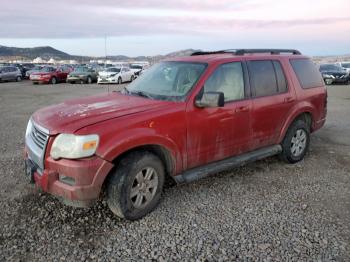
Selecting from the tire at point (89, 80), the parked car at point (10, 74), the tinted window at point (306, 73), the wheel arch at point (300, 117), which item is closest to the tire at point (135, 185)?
the wheel arch at point (300, 117)

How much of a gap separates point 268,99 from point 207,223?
2.21 m

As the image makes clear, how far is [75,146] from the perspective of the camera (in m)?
3.45

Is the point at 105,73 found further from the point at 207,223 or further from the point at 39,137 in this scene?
the point at 207,223

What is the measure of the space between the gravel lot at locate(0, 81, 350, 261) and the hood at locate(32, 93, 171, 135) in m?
1.08

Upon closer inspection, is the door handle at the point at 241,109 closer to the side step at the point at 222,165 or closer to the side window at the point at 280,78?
the side step at the point at 222,165

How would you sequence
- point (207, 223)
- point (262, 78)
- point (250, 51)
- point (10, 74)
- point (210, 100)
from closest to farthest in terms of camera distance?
point (207, 223) < point (210, 100) < point (262, 78) < point (250, 51) < point (10, 74)

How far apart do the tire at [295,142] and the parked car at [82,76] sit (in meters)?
26.3

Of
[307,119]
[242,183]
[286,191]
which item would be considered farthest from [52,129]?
[307,119]

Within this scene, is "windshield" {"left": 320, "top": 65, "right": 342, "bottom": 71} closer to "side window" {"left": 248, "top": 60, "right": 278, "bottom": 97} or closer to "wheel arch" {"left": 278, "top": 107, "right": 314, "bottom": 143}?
"wheel arch" {"left": 278, "top": 107, "right": 314, "bottom": 143}

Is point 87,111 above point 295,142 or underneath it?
above

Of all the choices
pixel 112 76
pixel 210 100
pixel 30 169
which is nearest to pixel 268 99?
pixel 210 100

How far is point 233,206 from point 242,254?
1.02 meters

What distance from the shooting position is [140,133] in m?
3.74

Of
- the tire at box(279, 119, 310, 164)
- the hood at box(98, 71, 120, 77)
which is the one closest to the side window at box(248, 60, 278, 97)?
the tire at box(279, 119, 310, 164)
